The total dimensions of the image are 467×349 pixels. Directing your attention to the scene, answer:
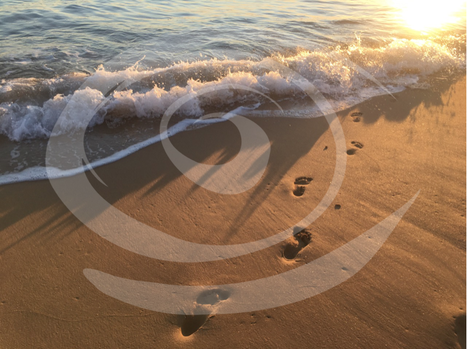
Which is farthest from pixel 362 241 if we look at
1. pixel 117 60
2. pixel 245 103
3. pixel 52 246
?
pixel 117 60

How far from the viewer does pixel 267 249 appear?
2.45m

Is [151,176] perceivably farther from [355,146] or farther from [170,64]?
[170,64]

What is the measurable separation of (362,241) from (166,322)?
5.27 ft

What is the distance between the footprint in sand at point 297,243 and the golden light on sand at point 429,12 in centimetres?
924

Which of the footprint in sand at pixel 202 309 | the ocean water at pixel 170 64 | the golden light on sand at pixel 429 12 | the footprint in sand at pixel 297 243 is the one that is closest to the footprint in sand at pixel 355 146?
the ocean water at pixel 170 64

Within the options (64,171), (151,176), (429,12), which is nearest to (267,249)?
(151,176)

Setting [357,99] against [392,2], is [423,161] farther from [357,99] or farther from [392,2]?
[392,2]

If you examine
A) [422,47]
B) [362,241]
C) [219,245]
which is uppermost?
[422,47]

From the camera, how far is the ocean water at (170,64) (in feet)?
12.9

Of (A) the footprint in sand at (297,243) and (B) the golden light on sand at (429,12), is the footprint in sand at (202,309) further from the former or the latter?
(B) the golden light on sand at (429,12)

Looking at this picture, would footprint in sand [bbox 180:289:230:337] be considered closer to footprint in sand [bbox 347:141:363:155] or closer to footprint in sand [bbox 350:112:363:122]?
footprint in sand [bbox 347:141:363:155]

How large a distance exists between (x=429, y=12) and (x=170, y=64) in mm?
10447

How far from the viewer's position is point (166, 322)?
1.94 metres

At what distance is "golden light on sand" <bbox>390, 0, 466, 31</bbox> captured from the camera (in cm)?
963
